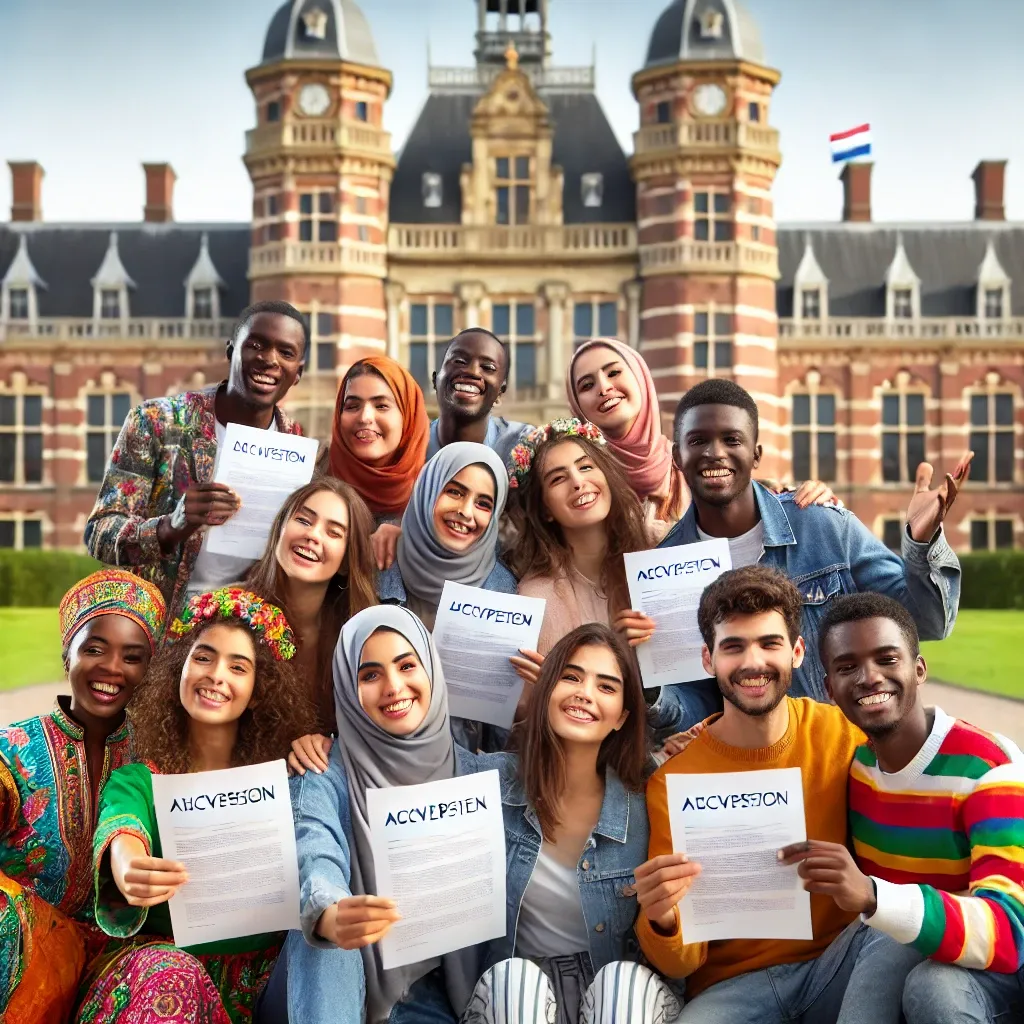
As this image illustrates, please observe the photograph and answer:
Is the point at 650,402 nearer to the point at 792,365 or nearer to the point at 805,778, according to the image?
the point at 805,778

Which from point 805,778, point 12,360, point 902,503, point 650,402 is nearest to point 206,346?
point 12,360

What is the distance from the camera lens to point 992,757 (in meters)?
2.97

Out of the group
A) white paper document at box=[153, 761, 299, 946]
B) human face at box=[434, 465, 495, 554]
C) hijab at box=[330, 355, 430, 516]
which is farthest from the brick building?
white paper document at box=[153, 761, 299, 946]

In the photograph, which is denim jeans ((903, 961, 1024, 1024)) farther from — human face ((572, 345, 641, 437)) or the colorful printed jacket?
the colorful printed jacket

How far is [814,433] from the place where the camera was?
963 inches

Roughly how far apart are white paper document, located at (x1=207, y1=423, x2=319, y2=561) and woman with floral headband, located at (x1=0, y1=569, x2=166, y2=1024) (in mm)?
421

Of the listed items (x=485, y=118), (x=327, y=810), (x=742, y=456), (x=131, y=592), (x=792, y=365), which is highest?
(x=485, y=118)

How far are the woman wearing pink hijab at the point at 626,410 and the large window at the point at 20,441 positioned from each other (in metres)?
22.5

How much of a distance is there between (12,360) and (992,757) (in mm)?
24934

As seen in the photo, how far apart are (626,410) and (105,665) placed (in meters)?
1.98

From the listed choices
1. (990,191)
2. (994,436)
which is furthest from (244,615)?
(990,191)

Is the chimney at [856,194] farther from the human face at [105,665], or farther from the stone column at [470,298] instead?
the human face at [105,665]

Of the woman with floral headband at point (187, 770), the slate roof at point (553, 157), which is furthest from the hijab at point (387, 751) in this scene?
the slate roof at point (553, 157)

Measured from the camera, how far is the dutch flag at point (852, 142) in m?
22.3
